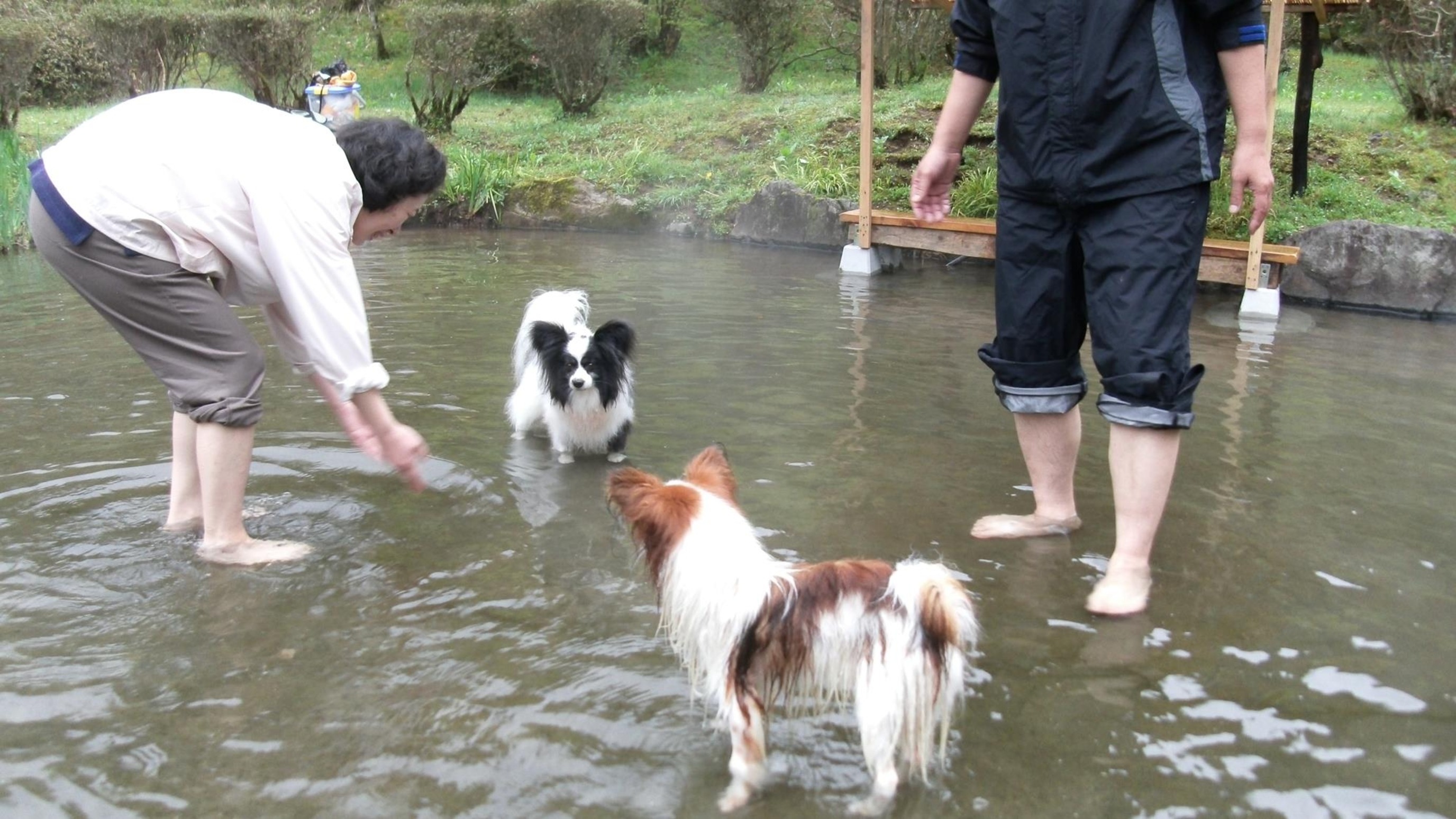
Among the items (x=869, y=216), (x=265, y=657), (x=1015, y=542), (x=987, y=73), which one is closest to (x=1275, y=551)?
(x=1015, y=542)

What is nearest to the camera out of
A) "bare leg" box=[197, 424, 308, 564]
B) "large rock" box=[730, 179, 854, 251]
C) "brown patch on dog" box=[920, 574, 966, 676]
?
"brown patch on dog" box=[920, 574, 966, 676]

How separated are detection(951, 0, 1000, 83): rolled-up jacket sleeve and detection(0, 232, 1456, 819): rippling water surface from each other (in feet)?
4.46

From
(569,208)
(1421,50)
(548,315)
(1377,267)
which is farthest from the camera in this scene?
(569,208)

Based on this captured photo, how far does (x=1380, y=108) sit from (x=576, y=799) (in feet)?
39.4

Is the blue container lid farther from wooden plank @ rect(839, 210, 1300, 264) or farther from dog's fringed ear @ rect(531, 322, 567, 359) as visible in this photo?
dog's fringed ear @ rect(531, 322, 567, 359)

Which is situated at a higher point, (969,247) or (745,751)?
(969,247)

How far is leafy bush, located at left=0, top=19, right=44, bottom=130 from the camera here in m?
11.2

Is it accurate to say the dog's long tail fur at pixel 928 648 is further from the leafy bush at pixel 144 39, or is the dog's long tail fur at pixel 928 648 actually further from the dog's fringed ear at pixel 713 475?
the leafy bush at pixel 144 39

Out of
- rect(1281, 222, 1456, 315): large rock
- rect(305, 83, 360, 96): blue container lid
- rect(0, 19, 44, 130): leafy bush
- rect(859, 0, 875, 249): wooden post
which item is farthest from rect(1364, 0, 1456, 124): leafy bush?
rect(0, 19, 44, 130): leafy bush

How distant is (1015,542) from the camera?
3250 mm

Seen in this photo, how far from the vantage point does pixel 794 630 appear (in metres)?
2.03

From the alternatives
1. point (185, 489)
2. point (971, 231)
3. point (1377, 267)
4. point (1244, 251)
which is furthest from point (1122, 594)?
point (1377, 267)

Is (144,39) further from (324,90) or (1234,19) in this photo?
(1234,19)

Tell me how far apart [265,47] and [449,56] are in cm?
237
